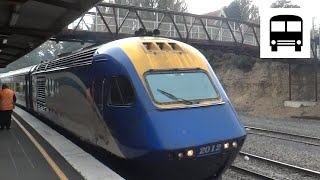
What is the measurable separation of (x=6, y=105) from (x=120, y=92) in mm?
7640

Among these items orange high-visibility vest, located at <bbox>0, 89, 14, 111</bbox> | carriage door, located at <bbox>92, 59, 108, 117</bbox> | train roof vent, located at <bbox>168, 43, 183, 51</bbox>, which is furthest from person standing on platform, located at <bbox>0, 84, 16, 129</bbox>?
train roof vent, located at <bbox>168, 43, 183, 51</bbox>

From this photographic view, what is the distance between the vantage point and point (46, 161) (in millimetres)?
8164

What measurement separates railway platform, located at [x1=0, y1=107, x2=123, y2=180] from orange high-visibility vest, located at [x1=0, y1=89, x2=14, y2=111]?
221 centimetres

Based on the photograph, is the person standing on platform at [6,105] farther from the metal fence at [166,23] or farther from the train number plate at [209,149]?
the train number plate at [209,149]

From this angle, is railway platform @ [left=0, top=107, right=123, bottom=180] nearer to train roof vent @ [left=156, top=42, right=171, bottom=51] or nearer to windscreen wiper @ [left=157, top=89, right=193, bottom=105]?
windscreen wiper @ [left=157, top=89, right=193, bottom=105]

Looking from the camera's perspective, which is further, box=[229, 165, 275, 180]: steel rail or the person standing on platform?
the person standing on platform

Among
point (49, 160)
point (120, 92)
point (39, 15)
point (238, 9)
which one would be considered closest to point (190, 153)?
point (120, 92)

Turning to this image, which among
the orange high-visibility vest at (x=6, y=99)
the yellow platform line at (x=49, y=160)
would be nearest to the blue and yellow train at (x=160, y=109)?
the yellow platform line at (x=49, y=160)

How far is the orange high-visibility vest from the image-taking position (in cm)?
1376

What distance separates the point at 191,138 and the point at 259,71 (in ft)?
106

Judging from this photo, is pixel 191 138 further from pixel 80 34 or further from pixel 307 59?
pixel 307 59

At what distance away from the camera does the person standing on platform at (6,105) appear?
13766 millimetres

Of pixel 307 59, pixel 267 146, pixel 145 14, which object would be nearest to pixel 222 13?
pixel 145 14

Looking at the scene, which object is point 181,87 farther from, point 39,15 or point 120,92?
point 39,15
